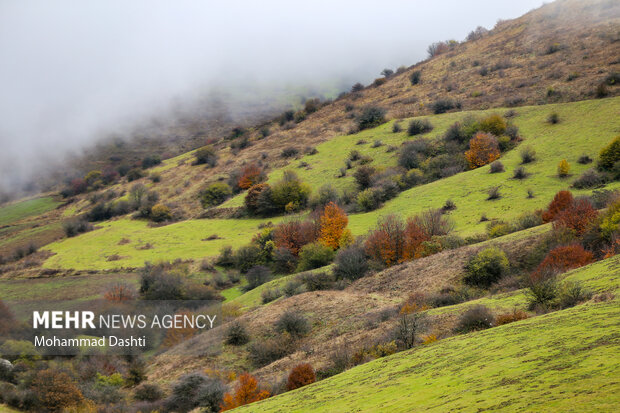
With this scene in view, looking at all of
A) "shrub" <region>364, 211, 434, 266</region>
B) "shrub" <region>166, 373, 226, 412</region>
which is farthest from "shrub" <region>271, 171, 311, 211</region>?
"shrub" <region>166, 373, 226, 412</region>

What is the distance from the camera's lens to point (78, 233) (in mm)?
73000

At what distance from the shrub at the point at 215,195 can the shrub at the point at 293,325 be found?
51.3 metres

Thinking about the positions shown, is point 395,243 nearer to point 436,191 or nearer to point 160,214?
point 436,191

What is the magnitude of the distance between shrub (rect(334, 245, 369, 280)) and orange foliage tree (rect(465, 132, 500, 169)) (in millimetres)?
25167

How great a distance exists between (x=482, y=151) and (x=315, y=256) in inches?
995

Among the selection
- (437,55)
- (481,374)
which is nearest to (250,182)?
(437,55)

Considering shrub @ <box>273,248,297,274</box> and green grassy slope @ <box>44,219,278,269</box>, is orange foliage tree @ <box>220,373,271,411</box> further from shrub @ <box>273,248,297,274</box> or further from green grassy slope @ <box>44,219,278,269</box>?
green grassy slope @ <box>44,219,278,269</box>

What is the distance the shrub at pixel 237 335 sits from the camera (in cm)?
2674

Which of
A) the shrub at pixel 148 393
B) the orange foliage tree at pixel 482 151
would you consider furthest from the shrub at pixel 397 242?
the orange foliage tree at pixel 482 151

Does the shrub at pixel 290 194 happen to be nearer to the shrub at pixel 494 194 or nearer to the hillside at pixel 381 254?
the hillside at pixel 381 254

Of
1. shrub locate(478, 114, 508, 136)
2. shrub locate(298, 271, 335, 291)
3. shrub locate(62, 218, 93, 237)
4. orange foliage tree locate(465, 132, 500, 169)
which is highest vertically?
shrub locate(62, 218, 93, 237)

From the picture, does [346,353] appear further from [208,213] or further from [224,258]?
[208,213]

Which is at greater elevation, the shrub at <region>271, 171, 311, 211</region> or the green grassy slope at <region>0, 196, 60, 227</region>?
the green grassy slope at <region>0, 196, 60, 227</region>

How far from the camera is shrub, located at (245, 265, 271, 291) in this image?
45.2 metres
